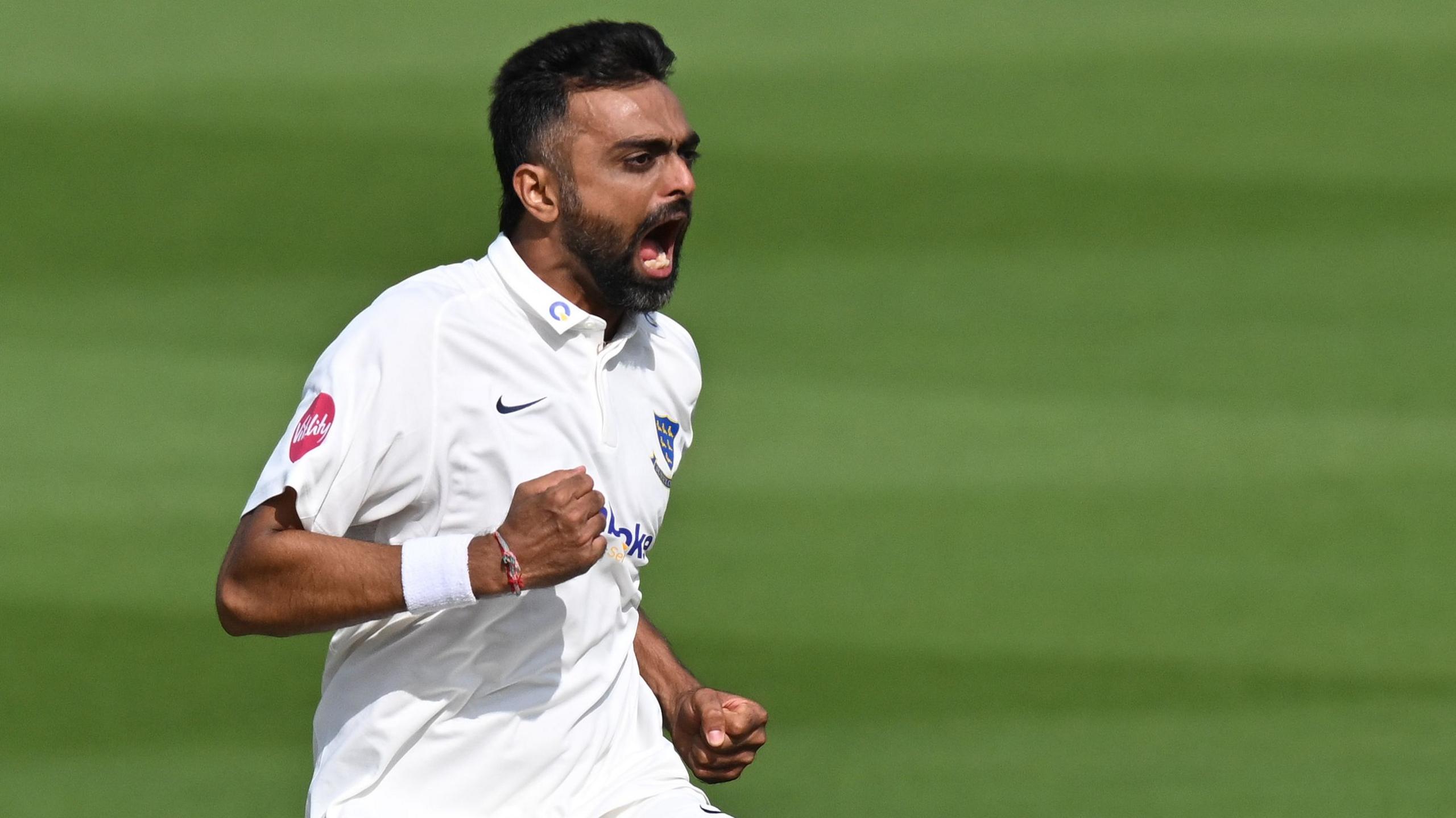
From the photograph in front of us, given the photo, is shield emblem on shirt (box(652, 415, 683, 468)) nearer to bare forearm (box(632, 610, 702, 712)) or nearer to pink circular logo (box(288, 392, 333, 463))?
bare forearm (box(632, 610, 702, 712))

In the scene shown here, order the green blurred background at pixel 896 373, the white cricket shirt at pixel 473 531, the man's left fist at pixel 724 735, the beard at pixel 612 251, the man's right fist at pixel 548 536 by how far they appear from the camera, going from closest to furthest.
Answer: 1. the man's right fist at pixel 548 536
2. the white cricket shirt at pixel 473 531
3. the man's left fist at pixel 724 735
4. the beard at pixel 612 251
5. the green blurred background at pixel 896 373

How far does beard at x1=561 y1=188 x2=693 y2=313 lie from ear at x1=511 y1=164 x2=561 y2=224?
0.01m

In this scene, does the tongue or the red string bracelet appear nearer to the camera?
the red string bracelet

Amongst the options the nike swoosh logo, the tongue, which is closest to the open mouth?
the tongue

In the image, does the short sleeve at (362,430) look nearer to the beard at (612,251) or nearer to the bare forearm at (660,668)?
the beard at (612,251)

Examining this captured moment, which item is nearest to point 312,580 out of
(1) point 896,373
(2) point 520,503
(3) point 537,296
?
(2) point 520,503

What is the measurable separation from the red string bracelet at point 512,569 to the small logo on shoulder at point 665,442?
0.42 metres

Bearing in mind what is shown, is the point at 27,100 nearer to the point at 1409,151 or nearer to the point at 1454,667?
the point at 1409,151

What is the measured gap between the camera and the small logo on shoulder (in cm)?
229

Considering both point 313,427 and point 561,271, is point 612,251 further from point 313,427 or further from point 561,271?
point 313,427

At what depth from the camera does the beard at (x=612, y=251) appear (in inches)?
87.7

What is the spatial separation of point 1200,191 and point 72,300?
2148mm

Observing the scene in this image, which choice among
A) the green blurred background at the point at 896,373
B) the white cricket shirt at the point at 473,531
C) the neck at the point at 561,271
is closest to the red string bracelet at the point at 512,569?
the white cricket shirt at the point at 473,531

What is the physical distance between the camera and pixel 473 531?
81.3 inches
